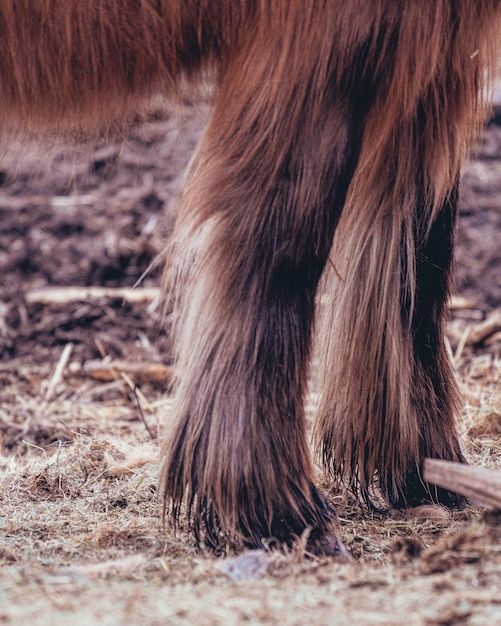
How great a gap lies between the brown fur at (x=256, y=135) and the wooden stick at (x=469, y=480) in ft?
0.94


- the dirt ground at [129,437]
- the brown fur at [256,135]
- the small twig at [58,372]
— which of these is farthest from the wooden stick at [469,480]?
the small twig at [58,372]

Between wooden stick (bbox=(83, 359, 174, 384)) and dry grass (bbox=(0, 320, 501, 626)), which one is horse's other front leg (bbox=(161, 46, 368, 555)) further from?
wooden stick (bbox=(83, 359, 174, 384))

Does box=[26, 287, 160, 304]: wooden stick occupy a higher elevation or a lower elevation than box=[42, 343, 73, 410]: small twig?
higher

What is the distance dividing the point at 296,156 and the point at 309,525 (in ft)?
2.72

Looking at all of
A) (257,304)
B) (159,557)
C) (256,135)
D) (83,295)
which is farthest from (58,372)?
(256,135)

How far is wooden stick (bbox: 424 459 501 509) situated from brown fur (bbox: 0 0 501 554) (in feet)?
0.94

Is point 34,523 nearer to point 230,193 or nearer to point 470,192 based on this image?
point 230,193

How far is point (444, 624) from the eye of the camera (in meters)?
1.65

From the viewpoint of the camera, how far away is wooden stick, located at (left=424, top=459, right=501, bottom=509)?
209 cm

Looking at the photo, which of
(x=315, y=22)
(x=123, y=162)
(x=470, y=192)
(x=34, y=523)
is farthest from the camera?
(x=123, y=162)

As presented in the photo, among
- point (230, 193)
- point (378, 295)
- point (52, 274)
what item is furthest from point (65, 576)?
A: point (52, 274)

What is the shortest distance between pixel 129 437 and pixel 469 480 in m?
1.68

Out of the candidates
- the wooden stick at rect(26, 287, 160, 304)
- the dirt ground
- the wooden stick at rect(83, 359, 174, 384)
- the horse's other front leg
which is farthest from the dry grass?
the wooden stick at rect(26, 287, 160, 304)

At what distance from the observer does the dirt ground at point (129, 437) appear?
1770 millimetres
